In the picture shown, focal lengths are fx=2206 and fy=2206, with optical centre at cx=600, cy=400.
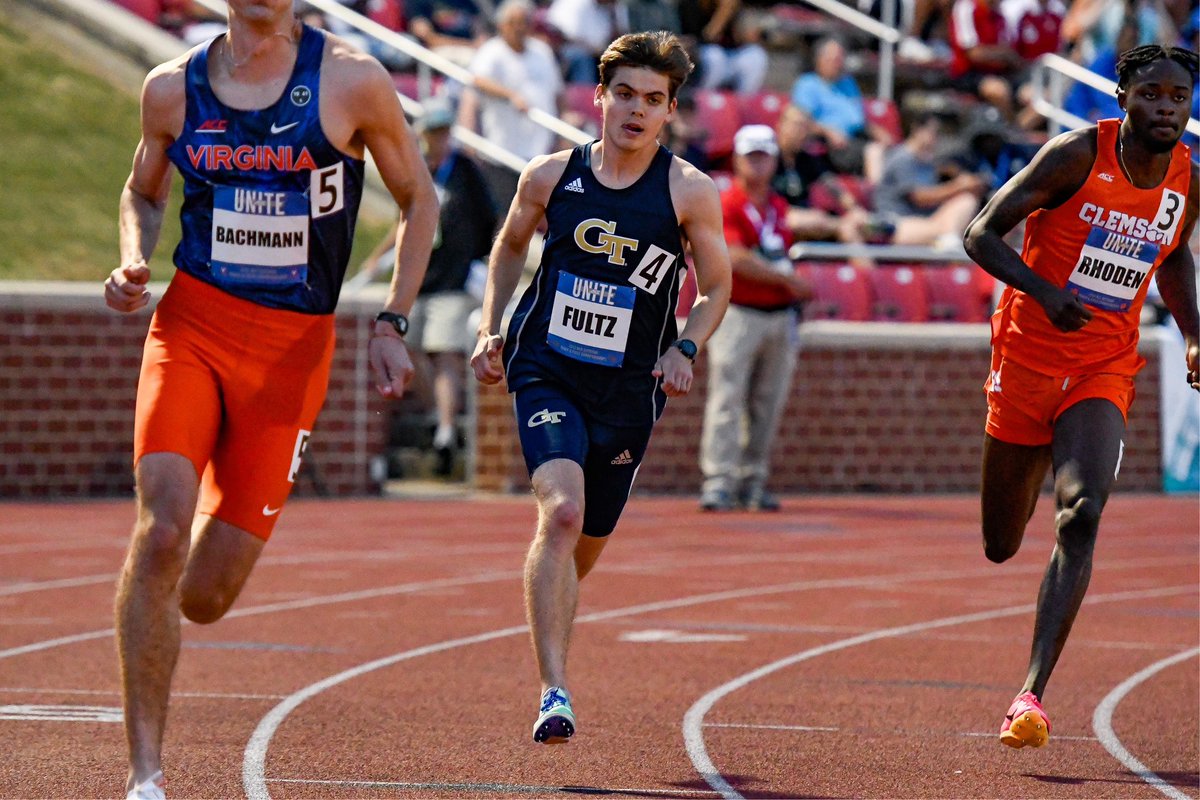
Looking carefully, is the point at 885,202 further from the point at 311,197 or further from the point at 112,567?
the point at 311,197

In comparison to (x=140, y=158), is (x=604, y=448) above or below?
below

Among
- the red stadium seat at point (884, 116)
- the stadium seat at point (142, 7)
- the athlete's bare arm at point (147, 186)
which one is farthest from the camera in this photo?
the red stadium seat at point (884, 116)

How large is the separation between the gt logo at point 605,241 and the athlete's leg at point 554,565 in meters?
0.66

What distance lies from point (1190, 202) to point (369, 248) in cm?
1231

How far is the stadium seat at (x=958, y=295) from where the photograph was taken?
18.5 m

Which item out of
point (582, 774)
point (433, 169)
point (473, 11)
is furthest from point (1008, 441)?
point (473, 11)

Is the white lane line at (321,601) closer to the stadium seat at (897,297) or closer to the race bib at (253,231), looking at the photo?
the race bib at (253,231)

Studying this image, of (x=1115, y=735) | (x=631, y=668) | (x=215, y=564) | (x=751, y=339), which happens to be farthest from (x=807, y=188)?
(x=215, y=564)

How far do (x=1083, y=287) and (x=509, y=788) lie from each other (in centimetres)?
242

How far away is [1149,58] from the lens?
6.67 metres

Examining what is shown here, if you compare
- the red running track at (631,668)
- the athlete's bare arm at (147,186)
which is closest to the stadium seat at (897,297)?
the red running track at (631,668)

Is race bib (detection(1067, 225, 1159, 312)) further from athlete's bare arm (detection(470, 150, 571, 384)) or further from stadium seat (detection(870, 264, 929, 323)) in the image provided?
stadium seat (detection(870, 264, 929, 323))

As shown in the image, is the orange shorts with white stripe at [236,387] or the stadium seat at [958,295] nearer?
the orange shorts with white stripe at [236,387]

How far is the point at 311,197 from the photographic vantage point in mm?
A: 5781
